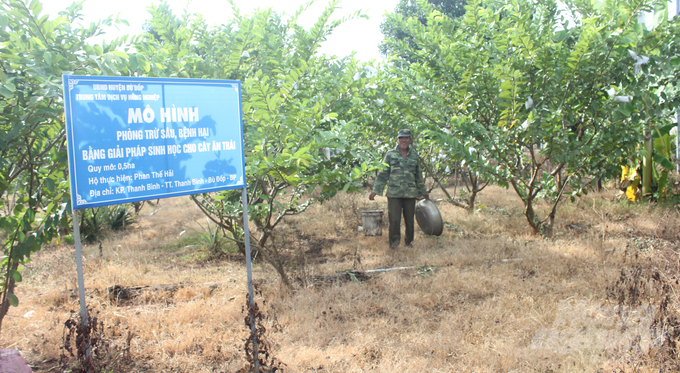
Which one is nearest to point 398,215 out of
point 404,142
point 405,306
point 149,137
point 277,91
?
point 404,142

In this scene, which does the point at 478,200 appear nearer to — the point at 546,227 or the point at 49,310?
the point at 546,227

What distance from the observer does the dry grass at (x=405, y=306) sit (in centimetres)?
309

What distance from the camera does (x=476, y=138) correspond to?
5.86 meters

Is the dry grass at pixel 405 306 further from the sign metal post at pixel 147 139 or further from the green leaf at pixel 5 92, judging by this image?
the green leaf at pixel 5 92

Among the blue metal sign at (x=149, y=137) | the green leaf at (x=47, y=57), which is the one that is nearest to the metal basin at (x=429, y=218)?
the blue metal sign at (x=149, y=137)

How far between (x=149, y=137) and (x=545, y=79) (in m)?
4.58

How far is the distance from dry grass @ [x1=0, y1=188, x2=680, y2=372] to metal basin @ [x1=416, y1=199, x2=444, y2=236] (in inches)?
7.0

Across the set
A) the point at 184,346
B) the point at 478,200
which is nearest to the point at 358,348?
the point at 184,346

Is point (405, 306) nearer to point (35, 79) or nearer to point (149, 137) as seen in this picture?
point (149, 137)

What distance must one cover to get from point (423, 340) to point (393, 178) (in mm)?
3000

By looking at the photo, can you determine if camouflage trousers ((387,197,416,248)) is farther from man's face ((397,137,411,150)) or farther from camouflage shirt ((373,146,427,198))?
man's face ((397,137,411,150))

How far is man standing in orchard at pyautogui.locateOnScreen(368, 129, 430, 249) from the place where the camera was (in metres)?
5.99

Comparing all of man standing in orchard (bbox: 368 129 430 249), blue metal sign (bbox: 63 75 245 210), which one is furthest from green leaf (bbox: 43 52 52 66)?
man standing in orchard (bbox: 368 129 430 249)

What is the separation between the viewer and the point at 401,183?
5996 millimetres
